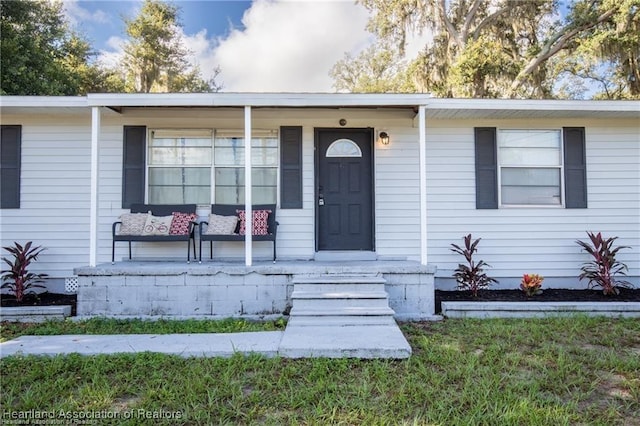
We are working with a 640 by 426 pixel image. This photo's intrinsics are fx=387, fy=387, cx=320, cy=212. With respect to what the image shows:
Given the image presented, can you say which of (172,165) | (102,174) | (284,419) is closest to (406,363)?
(284,419)

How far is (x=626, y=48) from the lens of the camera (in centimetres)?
937

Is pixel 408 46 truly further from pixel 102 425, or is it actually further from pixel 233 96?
pixel 102 425

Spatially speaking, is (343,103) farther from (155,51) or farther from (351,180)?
(155,51)

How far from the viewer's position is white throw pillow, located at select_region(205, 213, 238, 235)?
17.2 ft

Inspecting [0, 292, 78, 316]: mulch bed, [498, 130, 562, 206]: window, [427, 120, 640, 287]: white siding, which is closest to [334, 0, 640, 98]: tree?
[427, 120, 640, 287]: white siding

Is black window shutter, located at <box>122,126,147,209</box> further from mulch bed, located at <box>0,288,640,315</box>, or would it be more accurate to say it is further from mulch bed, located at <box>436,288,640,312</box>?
mulch bed, located at <box>436,288,640,312</box>

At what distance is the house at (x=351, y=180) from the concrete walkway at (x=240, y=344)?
6.20 ft

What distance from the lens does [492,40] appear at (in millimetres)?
11758

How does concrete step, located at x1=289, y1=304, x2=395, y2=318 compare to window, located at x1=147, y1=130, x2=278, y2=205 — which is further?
window, located at x1=147, y1=130, x2=278, y2=205

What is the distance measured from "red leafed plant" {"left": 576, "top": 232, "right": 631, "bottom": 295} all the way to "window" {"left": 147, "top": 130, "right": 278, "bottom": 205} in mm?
4491

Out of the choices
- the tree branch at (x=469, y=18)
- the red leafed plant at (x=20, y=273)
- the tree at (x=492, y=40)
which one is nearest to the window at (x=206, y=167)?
the red leafed plant at (x=20, y=273)

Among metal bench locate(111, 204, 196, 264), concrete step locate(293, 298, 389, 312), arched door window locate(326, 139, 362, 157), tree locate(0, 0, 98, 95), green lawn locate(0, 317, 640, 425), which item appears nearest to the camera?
green lawn locate(0, 317, 640, 425)

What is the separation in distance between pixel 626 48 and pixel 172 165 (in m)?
10.8

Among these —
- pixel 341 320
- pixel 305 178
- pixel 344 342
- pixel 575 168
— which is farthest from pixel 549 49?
pixel 344 342
